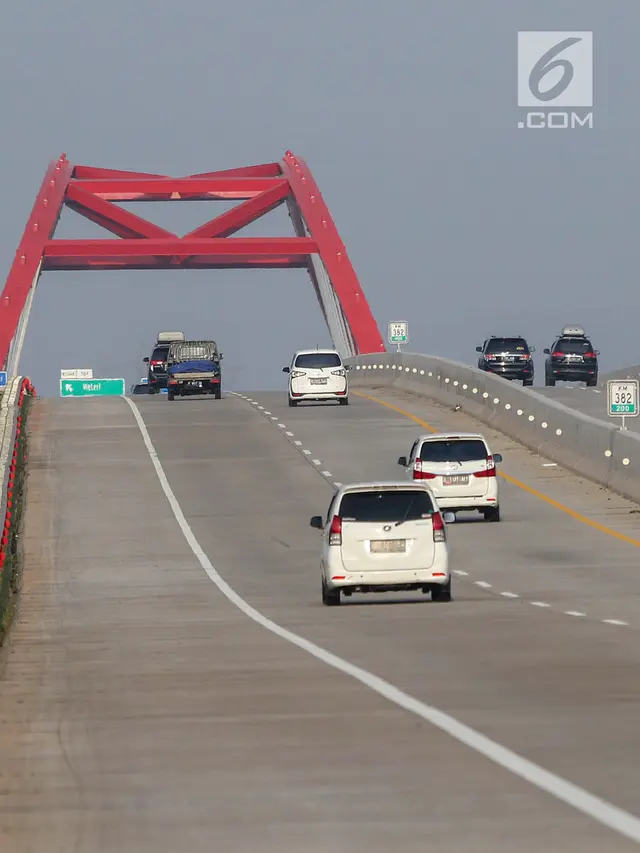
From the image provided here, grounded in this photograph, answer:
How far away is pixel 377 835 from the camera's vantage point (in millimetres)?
8297

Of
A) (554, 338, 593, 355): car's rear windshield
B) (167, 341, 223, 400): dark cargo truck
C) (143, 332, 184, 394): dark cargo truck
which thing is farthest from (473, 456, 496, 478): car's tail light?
(143, 332, 184, 394): dark cargo truck

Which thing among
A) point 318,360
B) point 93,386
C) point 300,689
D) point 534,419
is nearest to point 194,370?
point 318,360

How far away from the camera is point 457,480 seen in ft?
120

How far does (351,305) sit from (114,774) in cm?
9315

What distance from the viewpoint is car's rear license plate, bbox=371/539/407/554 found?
24.0m

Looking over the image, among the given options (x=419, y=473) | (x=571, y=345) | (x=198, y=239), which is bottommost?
(x=419, y=473)

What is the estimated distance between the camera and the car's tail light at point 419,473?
120 ft

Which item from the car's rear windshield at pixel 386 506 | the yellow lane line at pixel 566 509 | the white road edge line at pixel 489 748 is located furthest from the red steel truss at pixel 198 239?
the white road edge line at pixel 489 748

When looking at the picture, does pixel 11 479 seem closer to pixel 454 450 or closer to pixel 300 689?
pixel 454 450

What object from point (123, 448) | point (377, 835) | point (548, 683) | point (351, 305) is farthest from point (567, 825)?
point (351, 305)

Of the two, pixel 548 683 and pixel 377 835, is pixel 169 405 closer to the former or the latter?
pixel 548 683

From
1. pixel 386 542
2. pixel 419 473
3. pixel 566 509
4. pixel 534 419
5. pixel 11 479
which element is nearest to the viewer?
pixel 386 542

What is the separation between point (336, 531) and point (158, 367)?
197 feet

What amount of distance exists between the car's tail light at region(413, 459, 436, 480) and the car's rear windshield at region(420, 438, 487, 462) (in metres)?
0.12
